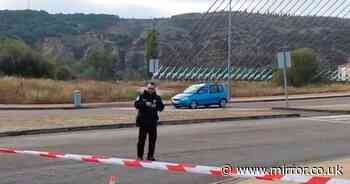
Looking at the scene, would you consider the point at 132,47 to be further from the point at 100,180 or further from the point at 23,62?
the point at 100,180

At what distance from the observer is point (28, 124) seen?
24.7m

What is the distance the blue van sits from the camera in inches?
1641

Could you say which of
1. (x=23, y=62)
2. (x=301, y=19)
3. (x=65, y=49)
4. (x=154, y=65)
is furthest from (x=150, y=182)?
(x=65, y=49)

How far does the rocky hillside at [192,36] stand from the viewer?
123m

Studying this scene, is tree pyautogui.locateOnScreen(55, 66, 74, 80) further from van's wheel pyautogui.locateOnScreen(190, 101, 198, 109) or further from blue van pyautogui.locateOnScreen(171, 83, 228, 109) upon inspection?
van's wheel pyautogui.locateOnScreen(190, 101, 198, 109)

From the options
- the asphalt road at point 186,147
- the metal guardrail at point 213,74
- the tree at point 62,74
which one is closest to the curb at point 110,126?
the asphalt road at point 186,147

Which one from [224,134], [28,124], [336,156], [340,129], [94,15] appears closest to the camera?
[336,156]

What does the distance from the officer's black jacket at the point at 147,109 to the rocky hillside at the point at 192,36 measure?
86925mm

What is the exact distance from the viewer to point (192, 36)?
13688 cm

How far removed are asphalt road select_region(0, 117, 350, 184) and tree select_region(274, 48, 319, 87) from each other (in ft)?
193

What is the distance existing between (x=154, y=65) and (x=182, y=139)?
18314 mm

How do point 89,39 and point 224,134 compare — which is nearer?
point 224,134

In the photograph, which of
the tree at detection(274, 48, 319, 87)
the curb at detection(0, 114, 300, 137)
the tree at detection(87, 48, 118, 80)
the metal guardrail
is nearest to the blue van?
the curb at detection(0, 114, 300, 137)

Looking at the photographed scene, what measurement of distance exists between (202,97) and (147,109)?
28.8 metres
